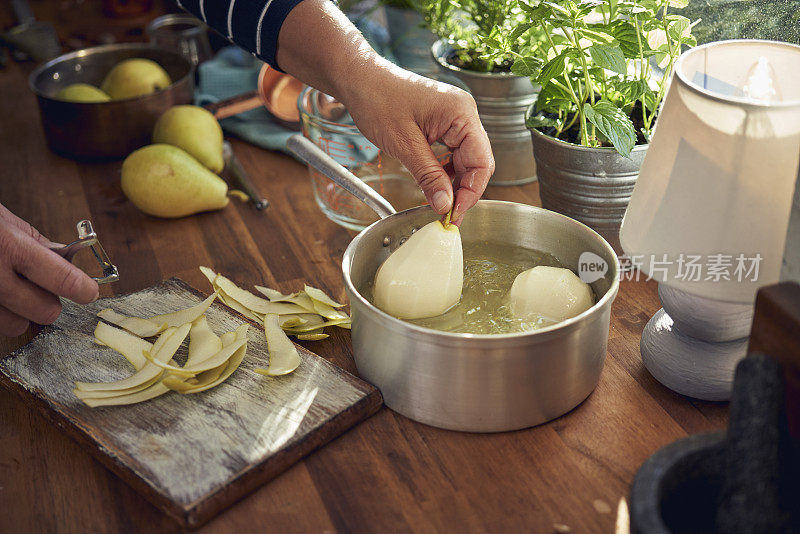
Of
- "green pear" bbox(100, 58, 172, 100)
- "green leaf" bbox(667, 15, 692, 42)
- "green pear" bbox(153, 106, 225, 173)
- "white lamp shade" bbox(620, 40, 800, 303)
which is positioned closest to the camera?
"white lamp shade" bbox(620, 40, 800, 303)

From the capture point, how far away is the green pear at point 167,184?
100 centimetres

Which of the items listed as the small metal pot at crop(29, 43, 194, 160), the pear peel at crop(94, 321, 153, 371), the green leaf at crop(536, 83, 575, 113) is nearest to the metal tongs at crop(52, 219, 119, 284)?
the pear peel at crop(94, 321, 153, 371)

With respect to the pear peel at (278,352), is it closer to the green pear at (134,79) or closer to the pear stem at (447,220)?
the pear stem at (447,220)

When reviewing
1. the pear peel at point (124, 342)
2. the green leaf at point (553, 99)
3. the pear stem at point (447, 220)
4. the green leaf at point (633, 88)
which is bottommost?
the pear peel at point (124, 342)

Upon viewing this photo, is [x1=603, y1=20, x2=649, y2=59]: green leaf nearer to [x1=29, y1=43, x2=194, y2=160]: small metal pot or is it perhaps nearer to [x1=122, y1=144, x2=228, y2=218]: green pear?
[x1=122, y1=144, x2=228, y2=218]: green pear

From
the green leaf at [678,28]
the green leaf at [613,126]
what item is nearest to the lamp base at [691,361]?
the green leaf at [613,126]

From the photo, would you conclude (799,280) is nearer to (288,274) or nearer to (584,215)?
(584,215)

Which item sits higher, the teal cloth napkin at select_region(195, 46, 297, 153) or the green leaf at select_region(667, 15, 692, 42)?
the green leaf at select_region(667, 15, 692, 42)

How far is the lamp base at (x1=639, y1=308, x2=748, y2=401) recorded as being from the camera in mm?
649

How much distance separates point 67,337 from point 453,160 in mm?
437

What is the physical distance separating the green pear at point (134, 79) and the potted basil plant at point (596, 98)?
2.12ft

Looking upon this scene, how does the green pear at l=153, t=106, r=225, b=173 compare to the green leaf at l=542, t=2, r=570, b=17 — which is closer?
the green leaf at l=542, t=2, r=570, b=17

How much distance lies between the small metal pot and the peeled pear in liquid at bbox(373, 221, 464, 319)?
609mm

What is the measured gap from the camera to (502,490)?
1.94 ft
